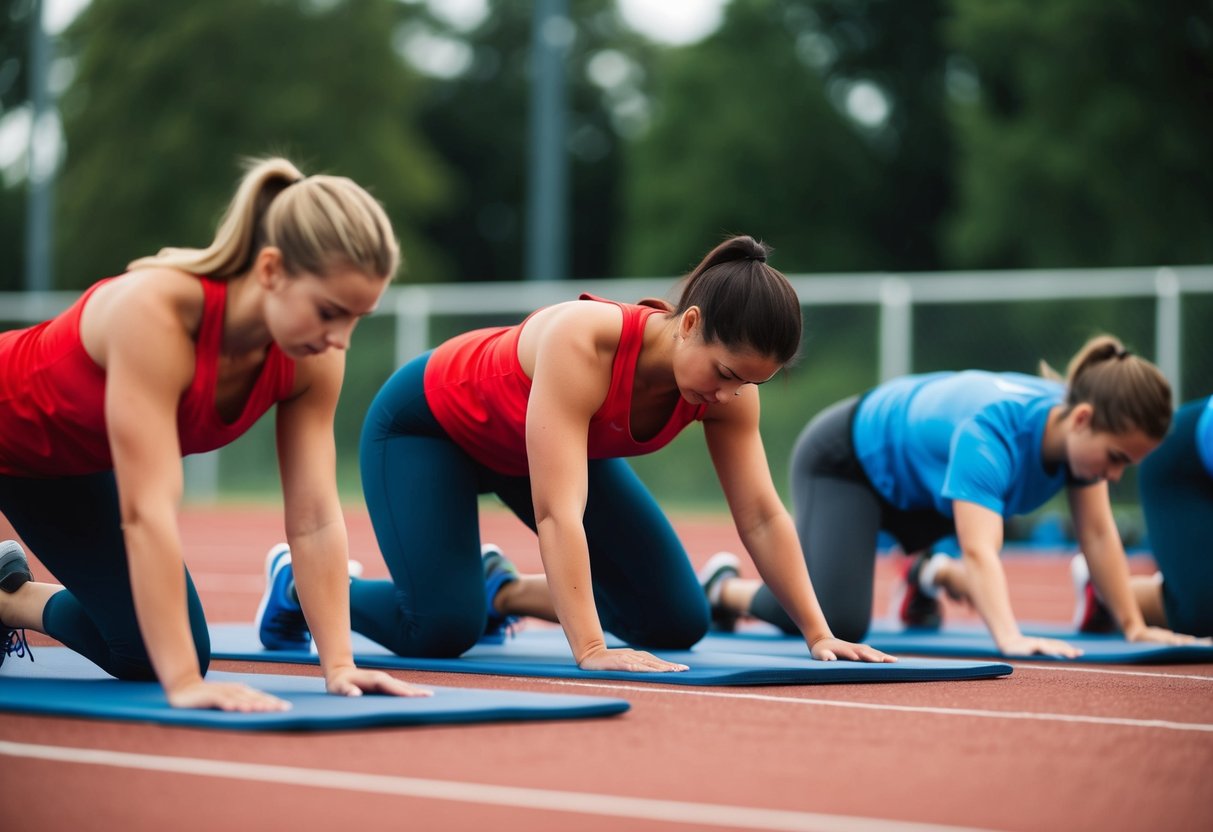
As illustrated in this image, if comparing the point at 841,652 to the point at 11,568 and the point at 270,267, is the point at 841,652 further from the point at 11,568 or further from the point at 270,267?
the point at 11,568

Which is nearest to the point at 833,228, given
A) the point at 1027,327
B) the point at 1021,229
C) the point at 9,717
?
the point at 1021,229

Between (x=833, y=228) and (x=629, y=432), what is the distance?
74.6 feet

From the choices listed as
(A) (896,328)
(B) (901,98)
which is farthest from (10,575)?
(B) (901,98)

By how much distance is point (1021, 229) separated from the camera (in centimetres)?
2223

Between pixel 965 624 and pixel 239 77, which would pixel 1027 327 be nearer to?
pixel 965 624

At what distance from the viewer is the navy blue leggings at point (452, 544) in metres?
5.00

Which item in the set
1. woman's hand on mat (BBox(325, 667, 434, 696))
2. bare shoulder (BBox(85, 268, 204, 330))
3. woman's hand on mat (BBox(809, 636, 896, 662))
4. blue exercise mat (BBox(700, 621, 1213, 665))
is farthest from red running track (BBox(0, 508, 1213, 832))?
blue exercise mat (BBox(700, 621, 1213, 665))

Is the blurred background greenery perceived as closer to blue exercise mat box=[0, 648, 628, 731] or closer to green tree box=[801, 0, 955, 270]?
green tree box=[801, 0, 955, 270]

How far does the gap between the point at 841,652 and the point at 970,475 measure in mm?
902

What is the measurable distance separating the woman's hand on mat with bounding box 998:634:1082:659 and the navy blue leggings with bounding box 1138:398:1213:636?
3.19ft

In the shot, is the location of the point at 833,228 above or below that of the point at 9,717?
above

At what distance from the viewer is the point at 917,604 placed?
268 inches

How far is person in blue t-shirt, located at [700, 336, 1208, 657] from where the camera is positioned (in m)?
5.30

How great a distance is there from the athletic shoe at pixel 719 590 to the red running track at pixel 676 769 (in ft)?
7.42
